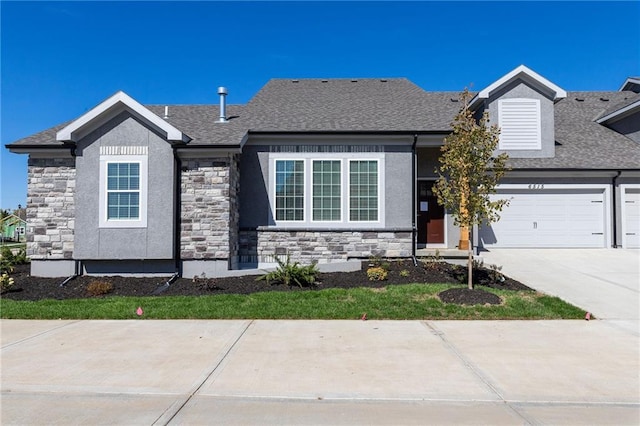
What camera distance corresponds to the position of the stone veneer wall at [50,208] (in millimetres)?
10938

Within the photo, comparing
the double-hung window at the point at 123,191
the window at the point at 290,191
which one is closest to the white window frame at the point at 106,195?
the double-hung window at the point at 123,191

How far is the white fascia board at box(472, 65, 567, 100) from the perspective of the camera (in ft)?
48.8

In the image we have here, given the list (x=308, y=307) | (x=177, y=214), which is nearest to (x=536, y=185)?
(x=308, y=307)

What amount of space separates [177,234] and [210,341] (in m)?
5.36

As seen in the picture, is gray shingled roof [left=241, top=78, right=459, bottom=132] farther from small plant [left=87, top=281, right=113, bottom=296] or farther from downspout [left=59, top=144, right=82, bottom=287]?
small plant [left=87, top=281, right=113, bottom=296]

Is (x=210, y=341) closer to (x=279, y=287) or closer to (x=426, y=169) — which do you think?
(x=279, y=287)

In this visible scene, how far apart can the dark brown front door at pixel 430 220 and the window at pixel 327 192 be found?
11.0 feet

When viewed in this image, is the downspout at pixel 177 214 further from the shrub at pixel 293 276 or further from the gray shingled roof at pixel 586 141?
the gray shingled roof at pixel 586 141

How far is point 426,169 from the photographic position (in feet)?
45.9

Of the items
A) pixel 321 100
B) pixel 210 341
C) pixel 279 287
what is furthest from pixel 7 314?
pixel 321 100

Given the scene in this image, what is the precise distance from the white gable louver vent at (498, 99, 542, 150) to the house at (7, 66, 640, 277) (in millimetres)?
37

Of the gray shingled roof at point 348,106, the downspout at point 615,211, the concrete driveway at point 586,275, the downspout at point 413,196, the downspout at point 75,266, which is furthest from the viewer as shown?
the downspout at point 615,211

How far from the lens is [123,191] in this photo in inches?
413

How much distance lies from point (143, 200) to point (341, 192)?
17.9 ft
